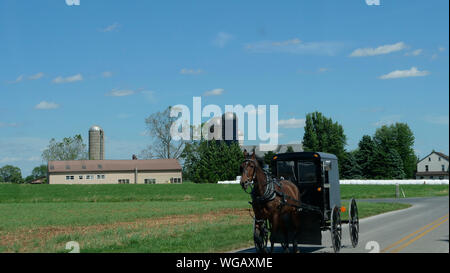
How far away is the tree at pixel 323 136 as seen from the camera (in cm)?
9981

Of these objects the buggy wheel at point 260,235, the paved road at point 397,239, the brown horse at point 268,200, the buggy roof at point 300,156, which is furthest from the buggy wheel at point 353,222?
the buggy wheel at point 260,235

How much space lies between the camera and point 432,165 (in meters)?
130

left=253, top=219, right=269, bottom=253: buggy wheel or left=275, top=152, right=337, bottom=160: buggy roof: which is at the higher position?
left=275, top=152, right=337, bottom=160: buggy roof

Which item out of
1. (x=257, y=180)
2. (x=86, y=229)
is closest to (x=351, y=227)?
(x=257, y=180)

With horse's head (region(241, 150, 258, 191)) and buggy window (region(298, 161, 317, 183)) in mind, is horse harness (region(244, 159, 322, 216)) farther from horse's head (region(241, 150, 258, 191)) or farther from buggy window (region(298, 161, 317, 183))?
buggy window (region(298, 161, 317, 183))

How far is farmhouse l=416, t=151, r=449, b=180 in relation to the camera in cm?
12741

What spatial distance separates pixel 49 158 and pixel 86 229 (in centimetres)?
9653

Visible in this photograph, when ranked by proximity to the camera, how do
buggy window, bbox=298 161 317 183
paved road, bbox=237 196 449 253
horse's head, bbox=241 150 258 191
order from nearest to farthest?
1. horse's head, bbox=241 150 258 191
2. buggy window, bbox=298 161 317 183
3. paved road, bbox=237 196 449 253

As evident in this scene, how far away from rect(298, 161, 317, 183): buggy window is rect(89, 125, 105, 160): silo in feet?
440

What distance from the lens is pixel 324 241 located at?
1688 centimetres

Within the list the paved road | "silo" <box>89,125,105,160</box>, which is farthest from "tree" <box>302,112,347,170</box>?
the paved road

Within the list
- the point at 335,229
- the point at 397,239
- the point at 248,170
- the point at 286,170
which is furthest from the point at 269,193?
the point at 397,239

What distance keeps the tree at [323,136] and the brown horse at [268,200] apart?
88.1m
